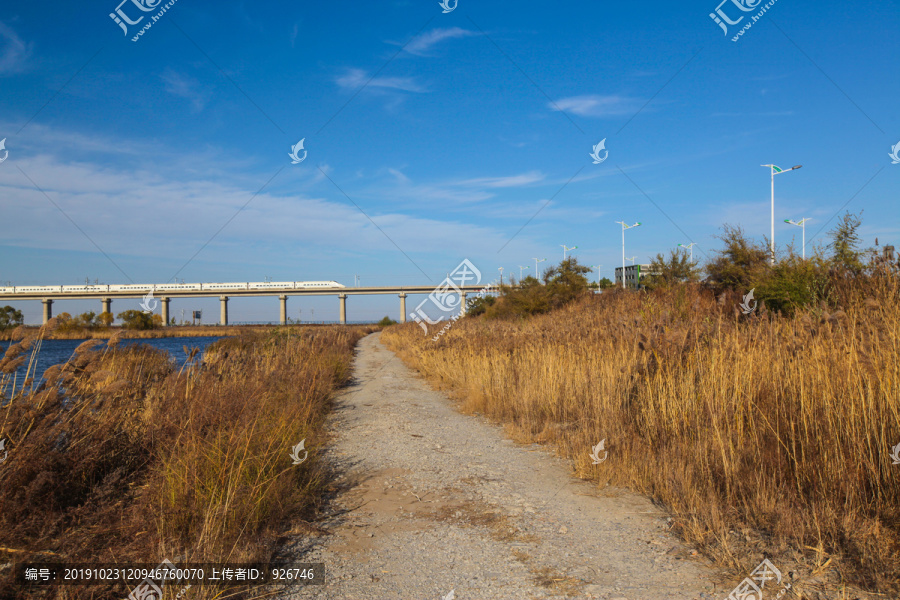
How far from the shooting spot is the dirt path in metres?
3.15

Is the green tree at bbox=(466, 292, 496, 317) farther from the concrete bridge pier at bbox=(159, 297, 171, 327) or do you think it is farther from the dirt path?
the concrete bridge pier at bbox=(159, 297, 171, 327)

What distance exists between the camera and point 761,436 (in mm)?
4555

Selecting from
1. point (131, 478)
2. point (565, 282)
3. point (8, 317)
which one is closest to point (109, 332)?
point (8, 317)

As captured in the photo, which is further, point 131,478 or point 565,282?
point 565,282

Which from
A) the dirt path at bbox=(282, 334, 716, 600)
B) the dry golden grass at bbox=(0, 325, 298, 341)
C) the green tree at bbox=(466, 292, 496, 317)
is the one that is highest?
the green tree at bbox=(466, 292, 496, 317)

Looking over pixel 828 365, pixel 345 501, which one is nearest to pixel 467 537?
pixel 345 501

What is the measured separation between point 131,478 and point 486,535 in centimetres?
328

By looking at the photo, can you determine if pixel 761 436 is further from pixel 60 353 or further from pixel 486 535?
pixel 60 353

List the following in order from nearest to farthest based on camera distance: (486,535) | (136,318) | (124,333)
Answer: (486,535) → (124,333) → (136,318)

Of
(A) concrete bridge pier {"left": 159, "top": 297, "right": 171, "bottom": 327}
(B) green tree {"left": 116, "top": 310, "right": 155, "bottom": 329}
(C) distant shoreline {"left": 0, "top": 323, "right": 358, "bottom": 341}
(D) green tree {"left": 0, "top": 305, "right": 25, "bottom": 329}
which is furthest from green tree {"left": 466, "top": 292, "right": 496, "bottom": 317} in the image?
(A) concrete bridge pier {"left": 159, "top": 297, "right": 171, "bottom": 327}

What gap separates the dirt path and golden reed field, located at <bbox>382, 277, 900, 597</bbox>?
0.37m

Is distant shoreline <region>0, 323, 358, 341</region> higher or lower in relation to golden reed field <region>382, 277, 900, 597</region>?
higher

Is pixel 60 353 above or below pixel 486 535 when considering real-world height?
above

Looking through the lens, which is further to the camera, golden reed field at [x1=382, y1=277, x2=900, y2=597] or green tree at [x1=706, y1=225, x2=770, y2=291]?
green tree at [x1=706, y1=225, x2=770, y2=291]
